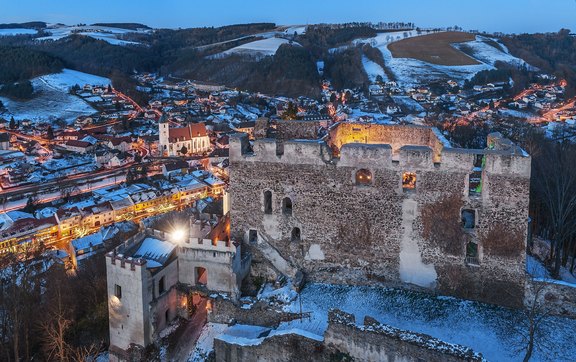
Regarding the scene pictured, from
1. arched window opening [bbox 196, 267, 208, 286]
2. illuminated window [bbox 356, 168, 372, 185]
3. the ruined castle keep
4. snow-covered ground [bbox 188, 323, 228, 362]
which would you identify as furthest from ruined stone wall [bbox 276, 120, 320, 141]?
snow-covered ground [bbox 188, 323, 228, 362]

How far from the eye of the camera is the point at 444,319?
17.5m

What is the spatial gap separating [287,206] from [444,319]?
7.02m

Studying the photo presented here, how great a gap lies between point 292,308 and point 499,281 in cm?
728

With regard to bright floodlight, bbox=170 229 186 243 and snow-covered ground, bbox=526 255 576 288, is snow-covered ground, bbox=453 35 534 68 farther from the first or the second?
bright floodlight, bbox=170 229 186 243

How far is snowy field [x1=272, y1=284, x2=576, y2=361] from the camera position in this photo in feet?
52.7

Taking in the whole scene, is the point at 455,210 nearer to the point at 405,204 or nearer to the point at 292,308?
the point at 405,204

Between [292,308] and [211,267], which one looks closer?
[292,308]

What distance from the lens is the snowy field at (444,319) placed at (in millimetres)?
16062

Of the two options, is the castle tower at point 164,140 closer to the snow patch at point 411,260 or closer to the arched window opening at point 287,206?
the arched window opening at point 287,206

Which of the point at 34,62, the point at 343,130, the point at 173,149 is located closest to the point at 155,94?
the point at 34,62

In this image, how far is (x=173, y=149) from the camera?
106 metres

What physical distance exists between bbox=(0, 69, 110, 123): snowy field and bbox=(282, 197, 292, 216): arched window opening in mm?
130339

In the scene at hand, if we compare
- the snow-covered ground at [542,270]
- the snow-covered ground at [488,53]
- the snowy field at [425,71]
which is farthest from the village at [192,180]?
the snow-covered ground at [488,53]

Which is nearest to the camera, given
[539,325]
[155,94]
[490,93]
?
[539,325]
